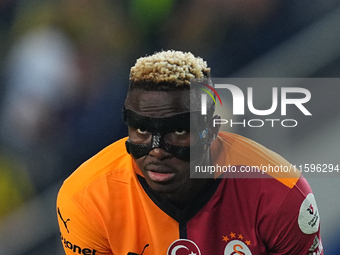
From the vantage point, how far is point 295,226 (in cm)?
108

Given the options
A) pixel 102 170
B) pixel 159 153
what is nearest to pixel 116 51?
pixel 102 170

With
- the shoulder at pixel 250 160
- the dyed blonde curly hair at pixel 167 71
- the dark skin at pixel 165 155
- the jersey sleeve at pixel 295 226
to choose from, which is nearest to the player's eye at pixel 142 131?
the dark skin at pixel 165 155

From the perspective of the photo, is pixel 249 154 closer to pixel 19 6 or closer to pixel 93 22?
pixel 93 22

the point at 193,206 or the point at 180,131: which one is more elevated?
the point at 180,131

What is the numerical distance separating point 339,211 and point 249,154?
575 mm

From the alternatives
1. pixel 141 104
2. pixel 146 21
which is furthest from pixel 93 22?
pixel 141 104

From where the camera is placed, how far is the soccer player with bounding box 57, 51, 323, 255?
1.07 metres

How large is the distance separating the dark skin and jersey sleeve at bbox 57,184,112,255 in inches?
9.7

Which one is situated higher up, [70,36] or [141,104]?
[70,36]

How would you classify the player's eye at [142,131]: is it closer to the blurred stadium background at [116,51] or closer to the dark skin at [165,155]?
the dark skin at [165,155]

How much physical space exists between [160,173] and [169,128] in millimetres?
127

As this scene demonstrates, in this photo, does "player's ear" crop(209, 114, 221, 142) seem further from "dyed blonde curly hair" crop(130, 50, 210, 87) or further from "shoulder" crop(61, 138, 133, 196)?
"shoulder" crop(61, 138, 133, 196)

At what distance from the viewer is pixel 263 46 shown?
143cm

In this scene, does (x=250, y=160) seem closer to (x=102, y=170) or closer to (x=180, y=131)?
(x=180, y=131)
